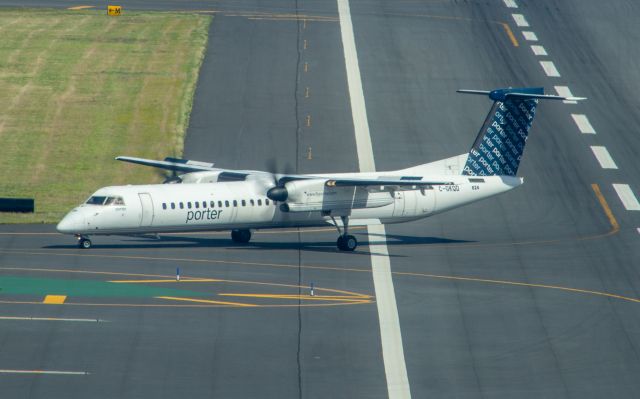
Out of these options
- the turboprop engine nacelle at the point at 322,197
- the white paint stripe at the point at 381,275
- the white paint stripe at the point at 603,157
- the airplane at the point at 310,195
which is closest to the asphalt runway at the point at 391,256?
the white paint stripe at the point at 381,275

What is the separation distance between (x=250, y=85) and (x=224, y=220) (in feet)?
90.4

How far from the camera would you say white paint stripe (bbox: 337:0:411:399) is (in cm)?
3775

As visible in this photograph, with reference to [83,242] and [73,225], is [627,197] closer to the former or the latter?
[83,242]

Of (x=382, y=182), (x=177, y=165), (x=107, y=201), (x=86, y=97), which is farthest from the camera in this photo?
(x=86, y=97)

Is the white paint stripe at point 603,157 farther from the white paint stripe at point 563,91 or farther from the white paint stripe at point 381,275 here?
the white paint stripe at point 381,275

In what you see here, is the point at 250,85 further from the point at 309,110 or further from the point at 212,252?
the point at 212,252

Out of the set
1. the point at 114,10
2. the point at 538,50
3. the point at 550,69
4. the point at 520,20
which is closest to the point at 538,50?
the point at 538,50

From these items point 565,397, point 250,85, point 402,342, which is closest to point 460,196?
point 402,342

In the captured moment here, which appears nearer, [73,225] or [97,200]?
[73,225]

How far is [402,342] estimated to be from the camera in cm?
4088

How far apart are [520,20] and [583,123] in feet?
63.8

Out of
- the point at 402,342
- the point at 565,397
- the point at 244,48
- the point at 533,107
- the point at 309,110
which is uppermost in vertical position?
Result: the point at 244,48

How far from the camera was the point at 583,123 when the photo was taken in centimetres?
7444

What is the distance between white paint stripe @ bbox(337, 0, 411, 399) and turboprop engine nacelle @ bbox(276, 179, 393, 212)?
2.29 m
